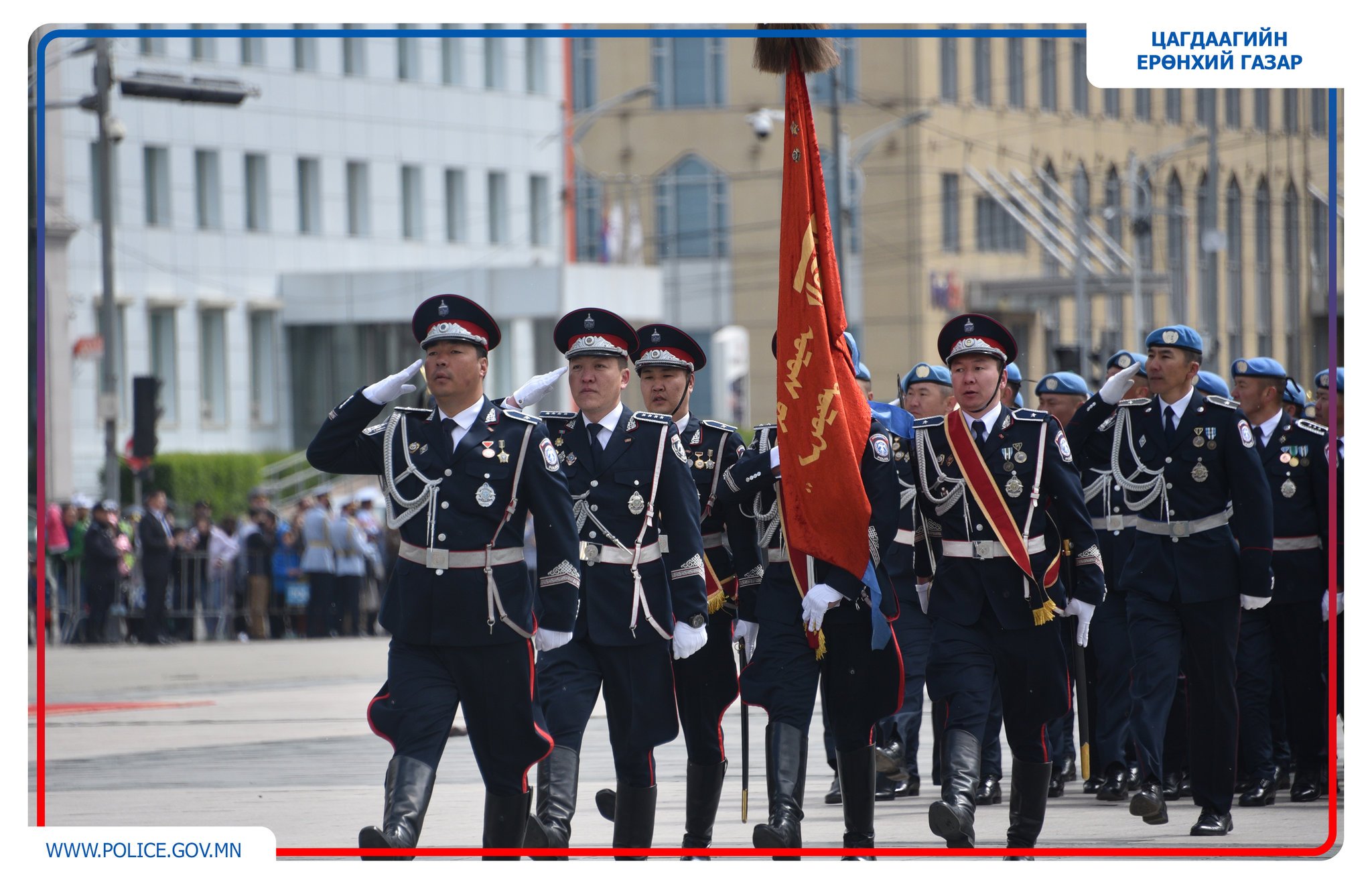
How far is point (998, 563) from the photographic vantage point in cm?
880

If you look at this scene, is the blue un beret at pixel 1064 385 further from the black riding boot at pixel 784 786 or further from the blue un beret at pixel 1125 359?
the black riding boot at pixel 784 786

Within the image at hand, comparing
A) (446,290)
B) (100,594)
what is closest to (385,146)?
(446,290)

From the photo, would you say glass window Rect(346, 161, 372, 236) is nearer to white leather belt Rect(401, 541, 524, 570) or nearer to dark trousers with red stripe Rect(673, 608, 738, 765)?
dark trousers with red stripe Rect(673, 608, 738, 765)

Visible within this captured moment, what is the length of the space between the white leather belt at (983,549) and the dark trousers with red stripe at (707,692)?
38.0 inches

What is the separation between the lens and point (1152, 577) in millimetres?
9758

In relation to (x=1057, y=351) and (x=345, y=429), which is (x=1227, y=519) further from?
(x=1057, y=351)

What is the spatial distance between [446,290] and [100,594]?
1416 centimetres

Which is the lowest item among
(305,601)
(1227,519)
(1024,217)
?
(305,601)

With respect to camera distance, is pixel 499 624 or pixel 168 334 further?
pixel 168 334

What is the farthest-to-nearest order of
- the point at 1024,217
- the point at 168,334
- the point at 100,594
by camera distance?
1. the point at 168,334
2. the point at 1024,217
3. the point at 100,594

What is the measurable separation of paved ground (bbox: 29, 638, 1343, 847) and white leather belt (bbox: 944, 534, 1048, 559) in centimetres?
127

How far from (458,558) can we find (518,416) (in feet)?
1.81

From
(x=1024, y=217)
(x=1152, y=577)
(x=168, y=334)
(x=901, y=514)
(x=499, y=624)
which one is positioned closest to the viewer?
(x=499, y=624)

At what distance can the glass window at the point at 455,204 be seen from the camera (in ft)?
122
